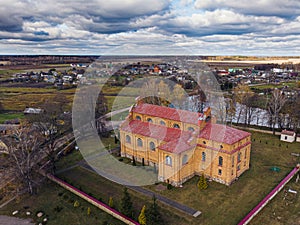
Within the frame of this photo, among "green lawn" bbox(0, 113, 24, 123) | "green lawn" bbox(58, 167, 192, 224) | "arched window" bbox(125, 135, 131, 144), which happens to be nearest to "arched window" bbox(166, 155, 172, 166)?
"green lawn" bbox(58, 167, 192, 224)

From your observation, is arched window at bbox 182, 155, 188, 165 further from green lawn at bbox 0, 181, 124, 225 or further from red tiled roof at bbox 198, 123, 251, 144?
green lawn at bbox 0, 181, 124, 225

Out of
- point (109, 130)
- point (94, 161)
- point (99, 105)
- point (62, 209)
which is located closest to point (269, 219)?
point (62, 209)

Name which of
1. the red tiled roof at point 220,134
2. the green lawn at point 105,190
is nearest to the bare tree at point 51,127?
the green lawn at point 105,190

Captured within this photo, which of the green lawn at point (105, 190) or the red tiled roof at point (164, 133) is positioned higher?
the red tiled roof at point (164, 133)

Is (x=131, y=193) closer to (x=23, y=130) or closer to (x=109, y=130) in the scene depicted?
(x=23, y=130)

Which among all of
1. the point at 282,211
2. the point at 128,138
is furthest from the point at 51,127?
the point at 282,211

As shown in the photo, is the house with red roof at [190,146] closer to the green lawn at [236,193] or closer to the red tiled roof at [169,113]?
the red tiled roof at [169,113]

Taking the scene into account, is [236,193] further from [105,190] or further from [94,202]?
[94,202]
